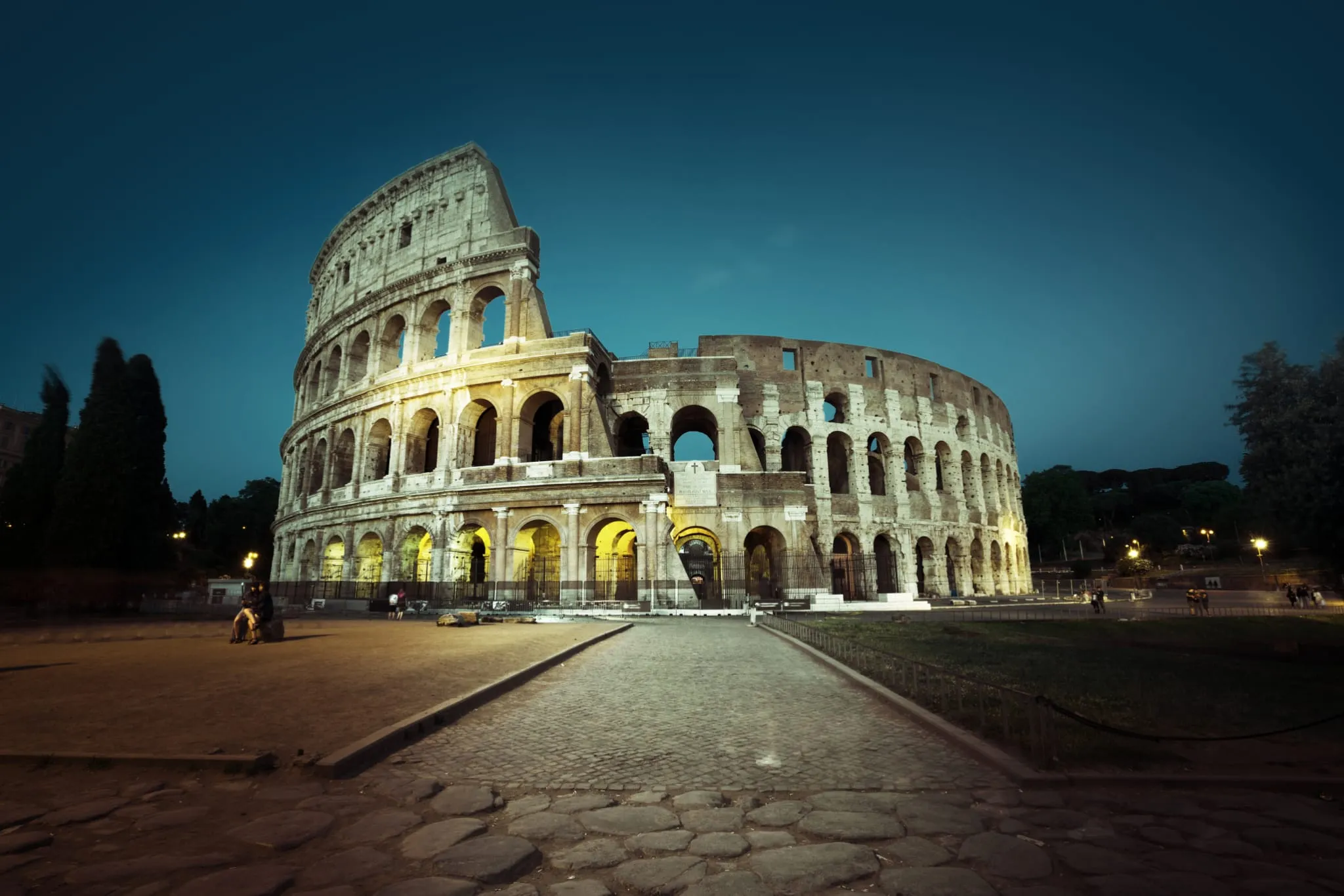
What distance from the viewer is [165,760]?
391cm

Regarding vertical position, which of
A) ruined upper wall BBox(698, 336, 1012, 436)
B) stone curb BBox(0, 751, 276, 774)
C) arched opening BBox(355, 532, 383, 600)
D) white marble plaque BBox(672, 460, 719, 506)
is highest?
ruined upper wall BBox(698, 336, 1012, 436)

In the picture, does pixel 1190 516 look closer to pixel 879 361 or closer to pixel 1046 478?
pixel 1046 478

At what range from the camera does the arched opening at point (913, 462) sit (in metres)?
33.9

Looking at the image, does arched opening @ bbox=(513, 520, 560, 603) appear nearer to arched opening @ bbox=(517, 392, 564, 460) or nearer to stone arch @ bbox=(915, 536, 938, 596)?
arched opening @ bbox=(517, 392, 564, 460)

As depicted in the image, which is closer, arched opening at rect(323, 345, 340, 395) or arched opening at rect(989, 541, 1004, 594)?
arched opening at rect(323, 345, 340, 395)

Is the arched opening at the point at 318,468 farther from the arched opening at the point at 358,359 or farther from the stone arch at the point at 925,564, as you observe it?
the stone arch at the point at 925,564

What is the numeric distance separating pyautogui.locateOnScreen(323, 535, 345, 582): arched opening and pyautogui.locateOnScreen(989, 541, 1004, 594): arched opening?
3514 centimetres

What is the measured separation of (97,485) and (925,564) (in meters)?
37.2

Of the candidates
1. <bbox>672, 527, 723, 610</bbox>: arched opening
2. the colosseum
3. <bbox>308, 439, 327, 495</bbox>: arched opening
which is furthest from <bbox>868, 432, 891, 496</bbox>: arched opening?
<bbox>308, 439, 327, 495</bbox>: arched opening

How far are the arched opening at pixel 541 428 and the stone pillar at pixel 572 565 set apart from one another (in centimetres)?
301

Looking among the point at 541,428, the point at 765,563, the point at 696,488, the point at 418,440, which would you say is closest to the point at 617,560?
the point at 696,488

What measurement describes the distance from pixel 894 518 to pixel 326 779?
31.3 metres

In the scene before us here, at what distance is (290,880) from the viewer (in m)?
2.42

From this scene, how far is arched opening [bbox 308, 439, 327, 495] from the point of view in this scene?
3158 centimetres
